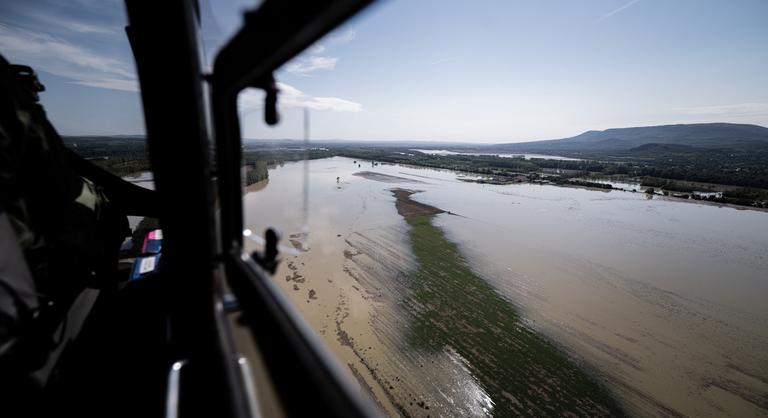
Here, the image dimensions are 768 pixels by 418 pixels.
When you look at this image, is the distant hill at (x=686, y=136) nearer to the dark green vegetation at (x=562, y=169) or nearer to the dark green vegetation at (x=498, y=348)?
the dark green vegetation at (x=562, y=169)

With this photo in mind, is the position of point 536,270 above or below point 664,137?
below

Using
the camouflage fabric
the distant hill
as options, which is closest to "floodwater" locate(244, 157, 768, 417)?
the camouflage fabric

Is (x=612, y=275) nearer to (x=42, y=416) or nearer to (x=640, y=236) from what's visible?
(x=640, y=236)

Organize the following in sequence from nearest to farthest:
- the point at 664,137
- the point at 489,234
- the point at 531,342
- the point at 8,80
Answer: the point at 8,80, the point at 531,342, the point at 489,234, the point at 664,137

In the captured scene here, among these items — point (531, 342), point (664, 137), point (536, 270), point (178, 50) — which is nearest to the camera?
point (178, 50)

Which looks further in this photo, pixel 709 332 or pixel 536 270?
pixel 536 270

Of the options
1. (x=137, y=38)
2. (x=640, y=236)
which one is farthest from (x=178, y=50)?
(x=640, y=236)

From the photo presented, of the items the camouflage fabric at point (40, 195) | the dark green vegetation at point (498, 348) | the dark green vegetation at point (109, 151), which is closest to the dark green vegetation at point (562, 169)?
the dark green vegetation at point (109, 151)
